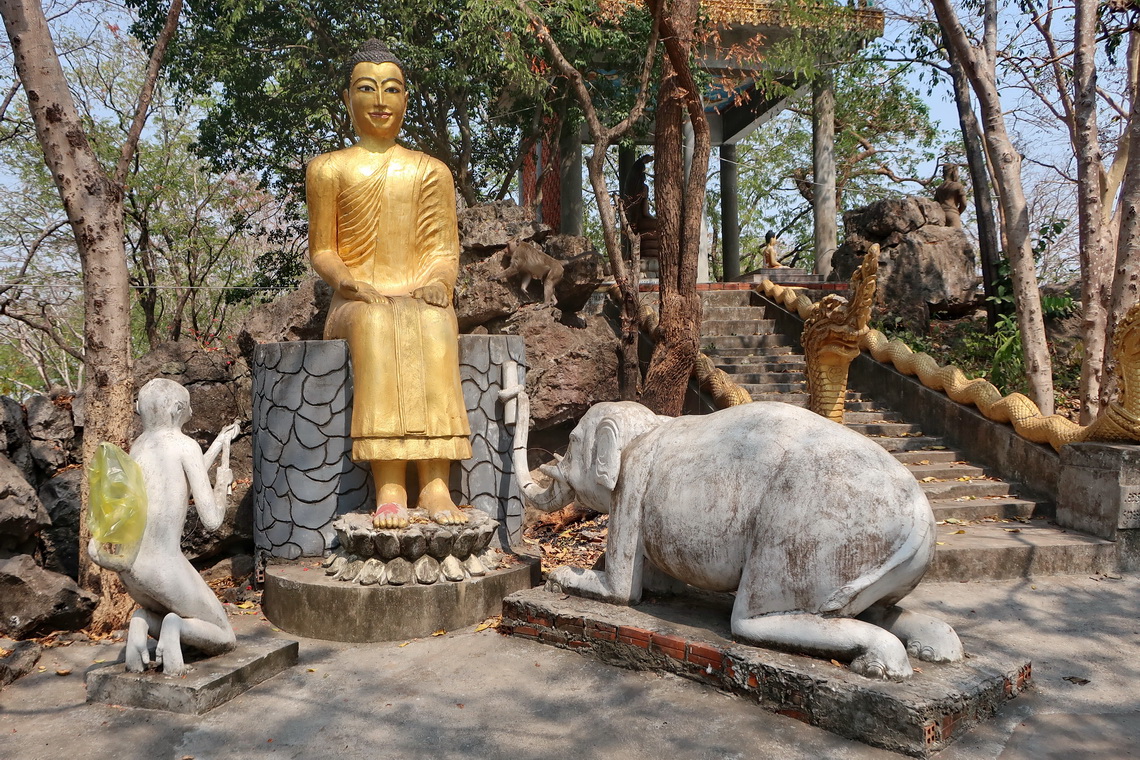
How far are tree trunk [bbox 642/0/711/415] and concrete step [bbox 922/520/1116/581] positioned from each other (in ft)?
8.20

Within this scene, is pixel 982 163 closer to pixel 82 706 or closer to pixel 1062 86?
pixel 1062 86

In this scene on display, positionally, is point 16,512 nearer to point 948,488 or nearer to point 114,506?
point 114,506

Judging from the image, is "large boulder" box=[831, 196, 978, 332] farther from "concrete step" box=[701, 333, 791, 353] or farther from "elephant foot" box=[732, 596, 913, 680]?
"elephant foot" box=[732, 596, 913, 680]

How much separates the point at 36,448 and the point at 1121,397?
7.93 metres

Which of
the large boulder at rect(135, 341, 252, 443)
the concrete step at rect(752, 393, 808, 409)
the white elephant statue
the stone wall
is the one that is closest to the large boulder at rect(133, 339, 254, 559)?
the large boulder at rect(135, 341, 252, 443)

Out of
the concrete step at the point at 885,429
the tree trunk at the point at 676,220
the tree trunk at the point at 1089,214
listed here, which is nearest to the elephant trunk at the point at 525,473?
the tree trunk at the point at 676,220

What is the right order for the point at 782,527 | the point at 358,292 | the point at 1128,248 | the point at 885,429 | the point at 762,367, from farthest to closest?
1. the point at 762,367
2. the point at 885,429
3. the point at 1128,248
4. the point at 358,292
5. the point at 782,527

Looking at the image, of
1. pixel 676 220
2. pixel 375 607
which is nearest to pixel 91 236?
pixel 375 607

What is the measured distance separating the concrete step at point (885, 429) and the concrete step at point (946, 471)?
2.58 feet

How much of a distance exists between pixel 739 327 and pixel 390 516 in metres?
7.24

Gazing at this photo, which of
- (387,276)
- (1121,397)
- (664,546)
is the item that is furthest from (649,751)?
(1121,397)

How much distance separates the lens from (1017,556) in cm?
573

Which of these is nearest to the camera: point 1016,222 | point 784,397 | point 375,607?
point 375,607

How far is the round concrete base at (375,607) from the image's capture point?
4516 millimetres
